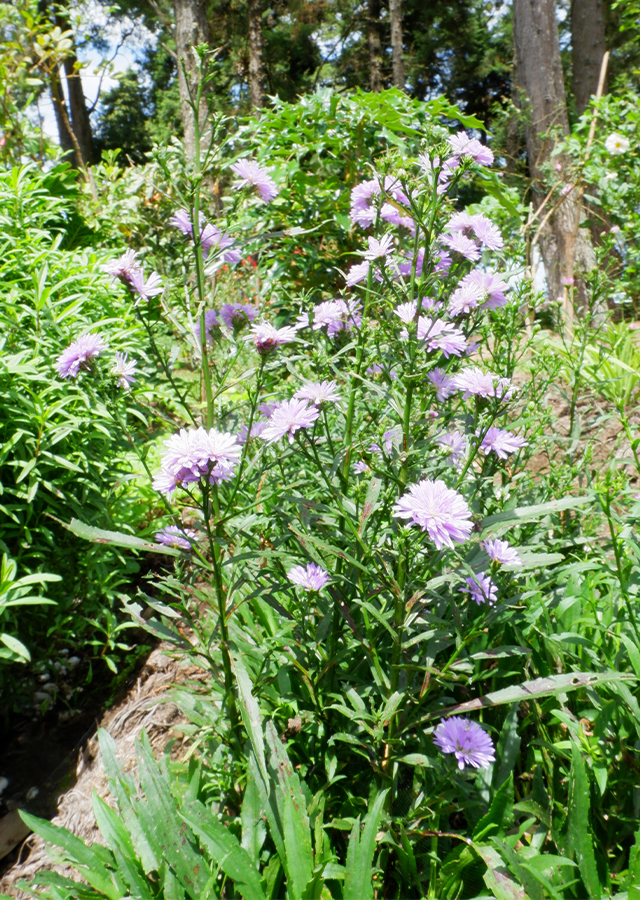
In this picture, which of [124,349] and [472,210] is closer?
[124,349]

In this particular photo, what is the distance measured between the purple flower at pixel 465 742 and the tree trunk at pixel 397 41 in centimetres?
1542

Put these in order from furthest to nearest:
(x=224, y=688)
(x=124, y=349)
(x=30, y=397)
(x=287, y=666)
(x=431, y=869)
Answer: (x=124, y=349)
(x=30, y=397)
(x=287, y=666)
(x=224, y=688)
(x=431, y=869)

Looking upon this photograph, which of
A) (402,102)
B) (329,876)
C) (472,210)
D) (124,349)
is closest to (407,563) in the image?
(329,876)

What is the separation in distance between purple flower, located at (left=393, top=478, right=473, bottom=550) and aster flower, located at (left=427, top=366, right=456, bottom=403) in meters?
0.35

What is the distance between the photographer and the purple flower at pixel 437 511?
1.00m

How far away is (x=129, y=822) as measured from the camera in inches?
52.4

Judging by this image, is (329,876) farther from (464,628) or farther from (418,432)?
(418,432)

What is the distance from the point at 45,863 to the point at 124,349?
5.87 ft

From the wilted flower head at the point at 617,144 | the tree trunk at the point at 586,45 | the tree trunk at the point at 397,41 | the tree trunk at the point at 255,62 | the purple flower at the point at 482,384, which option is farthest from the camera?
the tree trunk at the point at 397,41

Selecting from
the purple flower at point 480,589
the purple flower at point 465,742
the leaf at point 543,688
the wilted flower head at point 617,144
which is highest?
the wilted flower head at point 617,144

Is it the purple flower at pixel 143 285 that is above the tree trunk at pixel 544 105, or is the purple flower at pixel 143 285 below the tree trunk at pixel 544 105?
below

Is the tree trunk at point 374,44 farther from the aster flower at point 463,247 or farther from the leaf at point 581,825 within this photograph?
the leaf at point 581,825

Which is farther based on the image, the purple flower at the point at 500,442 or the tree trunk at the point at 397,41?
the tree trunk at the point at 397,41

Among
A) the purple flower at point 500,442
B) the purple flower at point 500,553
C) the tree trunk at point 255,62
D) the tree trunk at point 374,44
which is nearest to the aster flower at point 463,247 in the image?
the purple flower at point 500,442
